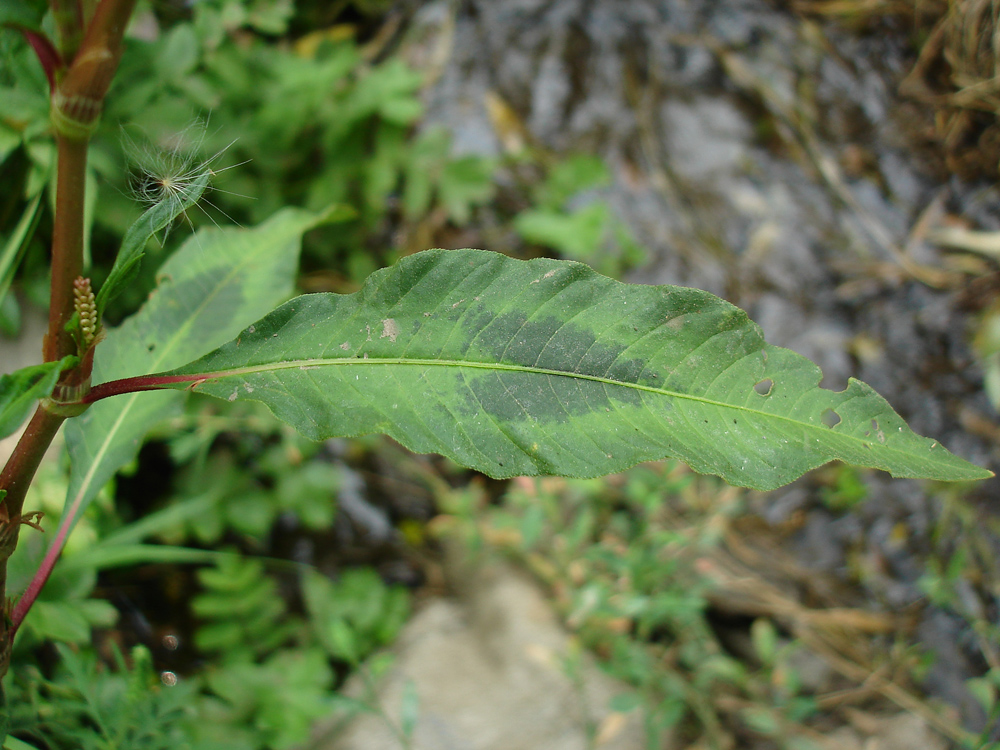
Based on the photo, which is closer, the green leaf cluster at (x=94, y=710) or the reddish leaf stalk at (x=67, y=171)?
the reddish leaf stalk at (x=67, y=171)

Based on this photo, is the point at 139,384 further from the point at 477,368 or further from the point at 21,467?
the point at 477,368

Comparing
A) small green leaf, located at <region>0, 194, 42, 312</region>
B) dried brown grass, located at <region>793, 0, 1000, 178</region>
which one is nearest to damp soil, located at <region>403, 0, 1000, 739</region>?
dried brown grass, located at <region>793, 0, 1000, 178</region>

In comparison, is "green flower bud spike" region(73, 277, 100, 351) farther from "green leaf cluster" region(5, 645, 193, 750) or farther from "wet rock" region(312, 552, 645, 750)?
"wet rock" region(312, 552, 645, 750)

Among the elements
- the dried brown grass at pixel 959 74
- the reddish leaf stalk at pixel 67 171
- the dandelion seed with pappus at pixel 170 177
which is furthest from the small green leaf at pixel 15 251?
the dried brown grass at pixel 959 74

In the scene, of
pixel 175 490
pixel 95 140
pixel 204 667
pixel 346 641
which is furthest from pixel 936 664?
pixel 95 140

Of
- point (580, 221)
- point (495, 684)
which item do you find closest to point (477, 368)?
point (495, 684)

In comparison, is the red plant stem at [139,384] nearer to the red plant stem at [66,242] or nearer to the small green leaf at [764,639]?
the red plant stem at [66,242]
